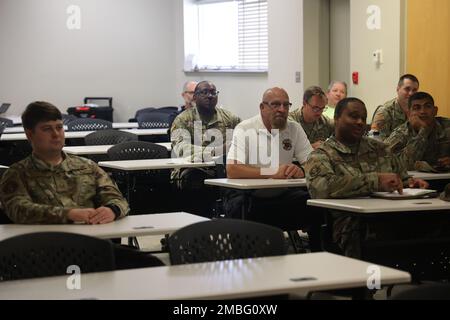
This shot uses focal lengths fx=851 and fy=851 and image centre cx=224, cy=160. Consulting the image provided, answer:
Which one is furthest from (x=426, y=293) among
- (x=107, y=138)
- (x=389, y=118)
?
(x=107, y=138)

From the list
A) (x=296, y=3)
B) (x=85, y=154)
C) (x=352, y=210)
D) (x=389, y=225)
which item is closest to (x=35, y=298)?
(x=352, y=210)

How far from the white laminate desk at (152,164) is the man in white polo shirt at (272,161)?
0.76 metres

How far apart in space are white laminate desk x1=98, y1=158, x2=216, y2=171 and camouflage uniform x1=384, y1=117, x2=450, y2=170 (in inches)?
62.9

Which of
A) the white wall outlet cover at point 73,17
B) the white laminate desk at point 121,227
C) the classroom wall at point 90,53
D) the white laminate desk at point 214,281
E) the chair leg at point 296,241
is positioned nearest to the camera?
the white laminate desk at point 214,281

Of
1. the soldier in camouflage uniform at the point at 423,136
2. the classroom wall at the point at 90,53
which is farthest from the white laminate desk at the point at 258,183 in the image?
the classroom wall at the point at 90,53

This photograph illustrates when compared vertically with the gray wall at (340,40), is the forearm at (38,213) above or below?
below

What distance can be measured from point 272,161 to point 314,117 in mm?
1417

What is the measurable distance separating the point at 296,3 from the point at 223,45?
8.52 feet

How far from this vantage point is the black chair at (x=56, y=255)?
325 centimetres

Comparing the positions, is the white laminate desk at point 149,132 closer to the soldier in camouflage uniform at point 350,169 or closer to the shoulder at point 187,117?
the shoulder at point 187,117

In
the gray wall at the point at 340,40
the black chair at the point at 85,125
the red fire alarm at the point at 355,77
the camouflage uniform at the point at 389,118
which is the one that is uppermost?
the gray wall at the point at 340,40

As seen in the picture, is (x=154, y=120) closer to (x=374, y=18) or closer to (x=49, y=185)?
(x=374, y=18)

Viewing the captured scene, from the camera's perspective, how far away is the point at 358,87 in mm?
9852

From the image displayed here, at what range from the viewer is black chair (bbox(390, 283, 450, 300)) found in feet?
8.59
